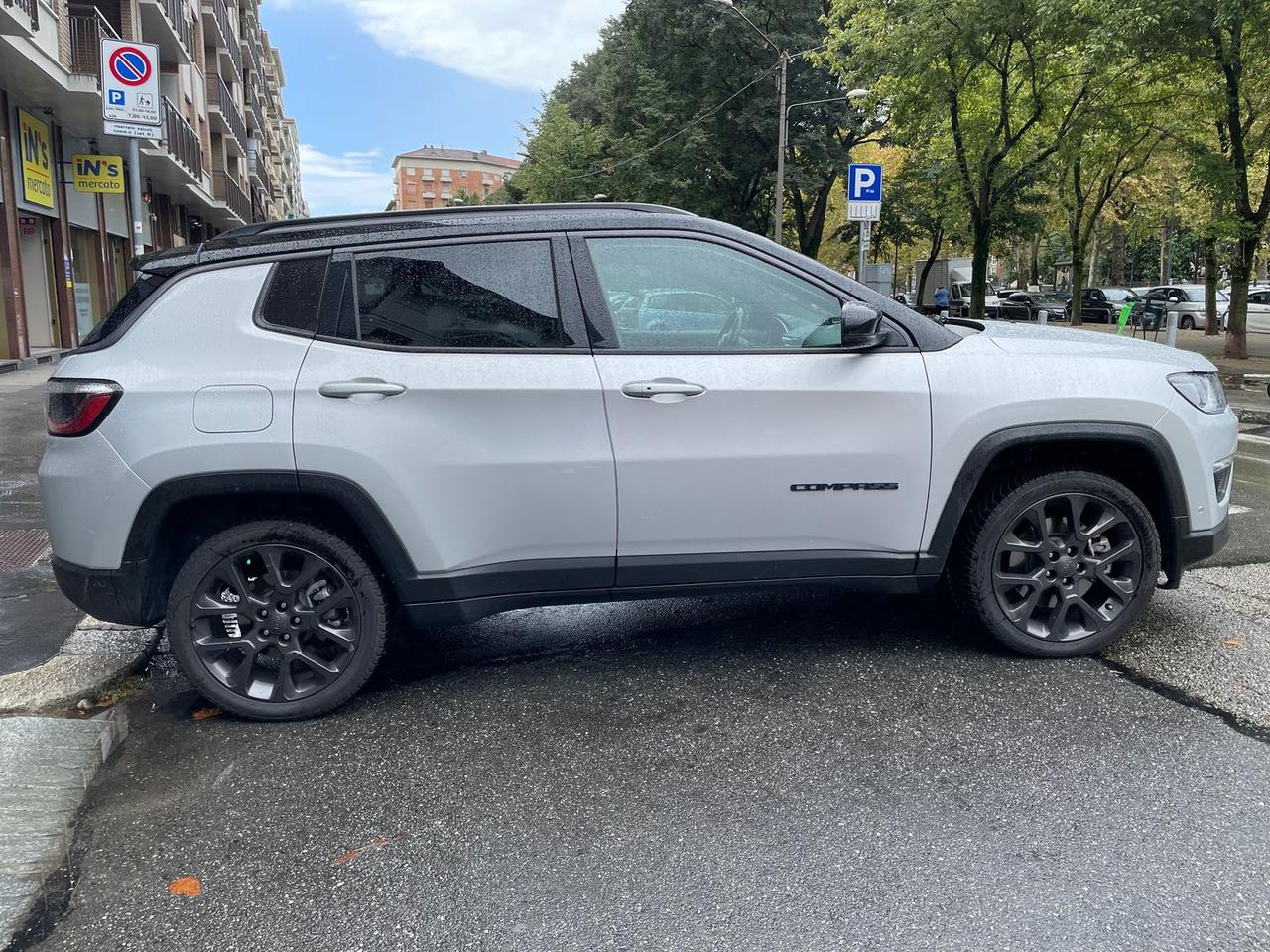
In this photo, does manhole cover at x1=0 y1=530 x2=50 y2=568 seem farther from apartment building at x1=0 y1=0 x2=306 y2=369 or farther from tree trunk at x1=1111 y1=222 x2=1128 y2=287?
tree trunk at x1=1111 y1=222 x2=1128 y2=287

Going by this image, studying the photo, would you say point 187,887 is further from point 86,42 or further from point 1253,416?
point 86,42

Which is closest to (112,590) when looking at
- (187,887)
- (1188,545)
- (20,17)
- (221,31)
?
(187,887)

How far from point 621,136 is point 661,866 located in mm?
39325

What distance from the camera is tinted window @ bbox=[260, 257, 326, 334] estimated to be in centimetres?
348

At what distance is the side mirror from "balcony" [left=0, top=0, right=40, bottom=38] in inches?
589

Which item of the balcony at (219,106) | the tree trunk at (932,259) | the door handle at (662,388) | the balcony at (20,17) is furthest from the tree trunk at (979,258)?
the balcony at (219,106)

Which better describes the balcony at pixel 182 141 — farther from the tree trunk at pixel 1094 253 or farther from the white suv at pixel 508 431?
the tree trunk at pixel 1094 253

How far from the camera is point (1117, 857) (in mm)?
2604

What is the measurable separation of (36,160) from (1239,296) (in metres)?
23.3

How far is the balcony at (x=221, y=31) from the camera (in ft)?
120

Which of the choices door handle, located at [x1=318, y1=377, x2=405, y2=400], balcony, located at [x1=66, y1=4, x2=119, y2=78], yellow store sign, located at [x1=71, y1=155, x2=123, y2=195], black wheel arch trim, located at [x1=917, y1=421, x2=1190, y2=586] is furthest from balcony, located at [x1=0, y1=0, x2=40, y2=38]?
black wheel arch trim, located at [x1=917, y1=421, x2=1190, y2=586]

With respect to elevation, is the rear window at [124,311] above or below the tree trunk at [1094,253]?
below

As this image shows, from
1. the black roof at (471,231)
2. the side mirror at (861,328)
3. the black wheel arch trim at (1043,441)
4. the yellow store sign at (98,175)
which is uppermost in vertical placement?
the yellow store sign at (98,175)

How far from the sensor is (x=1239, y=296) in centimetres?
1897
